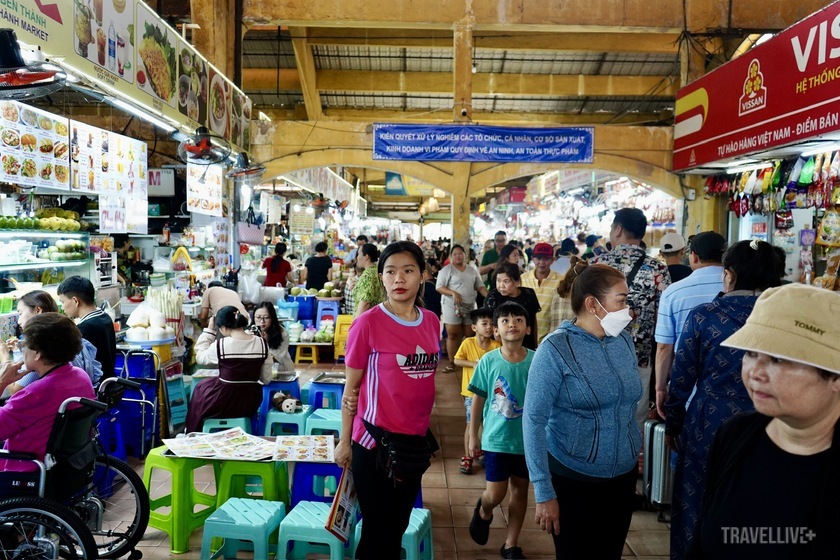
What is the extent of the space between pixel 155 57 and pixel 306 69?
7.11m

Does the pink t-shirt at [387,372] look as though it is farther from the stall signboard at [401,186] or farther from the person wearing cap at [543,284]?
the stall signboard at [401,186]

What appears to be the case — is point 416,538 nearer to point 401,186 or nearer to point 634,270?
point 634,270

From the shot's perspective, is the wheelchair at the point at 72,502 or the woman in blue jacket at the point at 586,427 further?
the wheelchair at the point at 72,502

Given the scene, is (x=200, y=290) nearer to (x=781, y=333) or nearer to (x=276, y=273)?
(x=276, y=273)

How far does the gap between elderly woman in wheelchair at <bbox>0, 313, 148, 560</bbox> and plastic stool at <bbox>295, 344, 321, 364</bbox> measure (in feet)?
19.6

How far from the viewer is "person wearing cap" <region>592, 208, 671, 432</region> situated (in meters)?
4.50

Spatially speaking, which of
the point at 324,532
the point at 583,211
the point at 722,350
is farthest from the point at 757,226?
the point at 324,532

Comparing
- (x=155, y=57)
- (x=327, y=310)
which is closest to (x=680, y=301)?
(x=155, y=57)

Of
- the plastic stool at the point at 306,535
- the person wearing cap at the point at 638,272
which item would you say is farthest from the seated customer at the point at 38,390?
the person wearing cap at the point at 638,272

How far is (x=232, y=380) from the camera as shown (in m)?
5.01

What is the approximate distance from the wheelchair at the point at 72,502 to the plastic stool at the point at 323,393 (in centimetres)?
187

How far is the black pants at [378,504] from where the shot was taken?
9.45 feet

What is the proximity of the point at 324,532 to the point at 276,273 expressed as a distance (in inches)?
314

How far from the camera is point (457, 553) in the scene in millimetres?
4082
